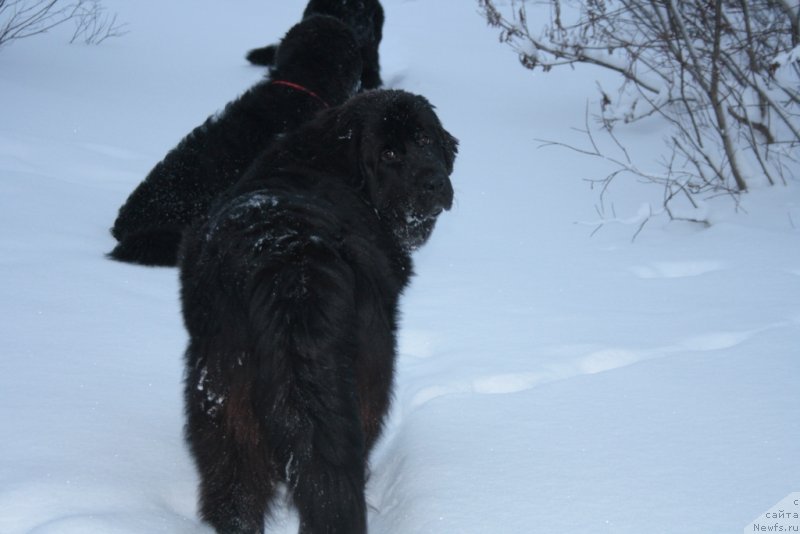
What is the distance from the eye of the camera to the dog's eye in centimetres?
289

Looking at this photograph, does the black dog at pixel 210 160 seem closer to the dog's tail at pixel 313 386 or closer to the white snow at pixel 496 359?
the white snow at pixel 496 359

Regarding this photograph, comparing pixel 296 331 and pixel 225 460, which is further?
pixel 225 460

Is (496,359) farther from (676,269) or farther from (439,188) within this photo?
(676,269)

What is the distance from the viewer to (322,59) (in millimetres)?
5367

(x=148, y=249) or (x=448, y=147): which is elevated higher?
(x=448, y=147)

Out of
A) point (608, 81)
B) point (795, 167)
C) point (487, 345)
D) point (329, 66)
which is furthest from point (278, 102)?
point (608, 81)

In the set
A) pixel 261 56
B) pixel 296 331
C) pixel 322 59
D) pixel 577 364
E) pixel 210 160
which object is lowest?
pixel 577 364

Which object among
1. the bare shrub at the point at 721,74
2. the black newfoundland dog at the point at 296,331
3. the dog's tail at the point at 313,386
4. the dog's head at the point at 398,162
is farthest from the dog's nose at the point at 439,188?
the bare shrub at the point at 721,74

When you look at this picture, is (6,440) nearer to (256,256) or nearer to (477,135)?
(256,256)

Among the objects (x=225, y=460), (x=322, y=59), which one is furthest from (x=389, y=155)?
(x=322, y=59)

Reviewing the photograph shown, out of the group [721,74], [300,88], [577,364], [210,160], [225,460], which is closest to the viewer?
[225,460]

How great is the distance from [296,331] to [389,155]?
119cm

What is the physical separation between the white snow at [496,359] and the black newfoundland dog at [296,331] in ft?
1.01

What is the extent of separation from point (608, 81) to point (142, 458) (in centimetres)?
798
